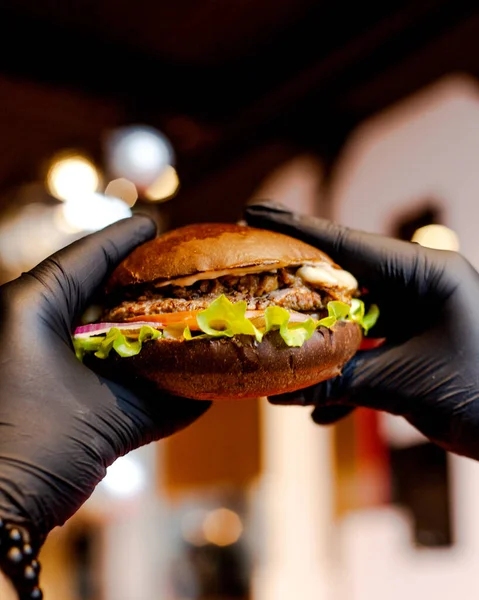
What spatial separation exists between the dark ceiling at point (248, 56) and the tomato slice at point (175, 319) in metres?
2.38

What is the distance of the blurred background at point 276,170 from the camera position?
328 centimetres

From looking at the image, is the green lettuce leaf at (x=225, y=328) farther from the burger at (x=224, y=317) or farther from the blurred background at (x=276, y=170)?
the blurred background at (x=276, y=170)

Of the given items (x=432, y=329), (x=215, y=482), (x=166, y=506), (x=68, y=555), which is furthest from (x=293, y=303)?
(x=68, y=555)

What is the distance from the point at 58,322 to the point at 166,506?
449 cm

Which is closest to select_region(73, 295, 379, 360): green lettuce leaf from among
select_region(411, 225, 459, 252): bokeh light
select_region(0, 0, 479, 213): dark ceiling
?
select_region(411, 225, 459, 252): bokeh light

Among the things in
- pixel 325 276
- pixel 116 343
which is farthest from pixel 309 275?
pixel 116 343

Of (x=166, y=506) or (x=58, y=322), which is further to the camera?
(x=166, y=506)

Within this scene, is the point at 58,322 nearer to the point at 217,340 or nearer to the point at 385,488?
the point at 217,340

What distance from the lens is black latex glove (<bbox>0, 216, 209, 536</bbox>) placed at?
49.1 inches

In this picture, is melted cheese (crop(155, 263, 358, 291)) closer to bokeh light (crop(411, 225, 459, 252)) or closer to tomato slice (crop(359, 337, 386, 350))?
tomato slice (crop(359, 337, 386, 350))

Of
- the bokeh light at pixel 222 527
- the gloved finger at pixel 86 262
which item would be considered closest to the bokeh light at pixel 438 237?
the gloved finger at pixel 86 262

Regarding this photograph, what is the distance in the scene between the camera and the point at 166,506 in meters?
5.60

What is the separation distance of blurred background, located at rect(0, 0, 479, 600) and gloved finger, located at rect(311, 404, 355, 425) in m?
1.58

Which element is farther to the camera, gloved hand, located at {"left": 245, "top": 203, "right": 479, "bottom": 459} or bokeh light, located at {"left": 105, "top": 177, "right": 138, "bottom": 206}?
bokeh light, located at {"left": 105, "top": 177, "right": 138, "bottom": 206}
